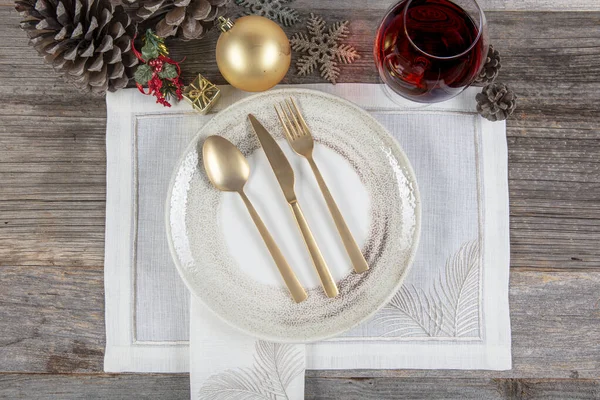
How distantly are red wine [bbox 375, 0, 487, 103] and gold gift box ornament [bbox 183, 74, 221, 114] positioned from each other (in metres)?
0.22

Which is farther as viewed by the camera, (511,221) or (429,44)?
(511,221)

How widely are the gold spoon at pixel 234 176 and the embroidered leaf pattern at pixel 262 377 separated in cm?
10

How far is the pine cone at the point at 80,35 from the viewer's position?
0.52 m

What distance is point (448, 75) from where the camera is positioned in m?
0.48

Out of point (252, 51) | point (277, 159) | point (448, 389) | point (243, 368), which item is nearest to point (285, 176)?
point (277, 159)

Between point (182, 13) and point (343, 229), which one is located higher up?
point (182, 13)

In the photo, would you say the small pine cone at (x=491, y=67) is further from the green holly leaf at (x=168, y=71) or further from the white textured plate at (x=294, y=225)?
the green holly leaf at (x=168, y=71)

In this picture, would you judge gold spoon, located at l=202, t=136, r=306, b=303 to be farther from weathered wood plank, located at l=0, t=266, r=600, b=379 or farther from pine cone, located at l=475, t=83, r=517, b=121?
pine cone, located at l=475, t=83, r=517, b=121

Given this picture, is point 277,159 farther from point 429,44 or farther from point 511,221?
point 511,221

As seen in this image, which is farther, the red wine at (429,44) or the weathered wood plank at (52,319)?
the weathered wood plank at (52,319)

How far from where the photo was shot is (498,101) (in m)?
0.58

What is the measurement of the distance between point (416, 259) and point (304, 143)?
217 mm

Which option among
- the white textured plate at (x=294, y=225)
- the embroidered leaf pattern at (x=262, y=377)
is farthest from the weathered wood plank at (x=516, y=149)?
the embroidered leaf pattern at (x=262, y=377)

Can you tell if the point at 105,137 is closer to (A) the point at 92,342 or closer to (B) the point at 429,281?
(A) the point at 92,342
